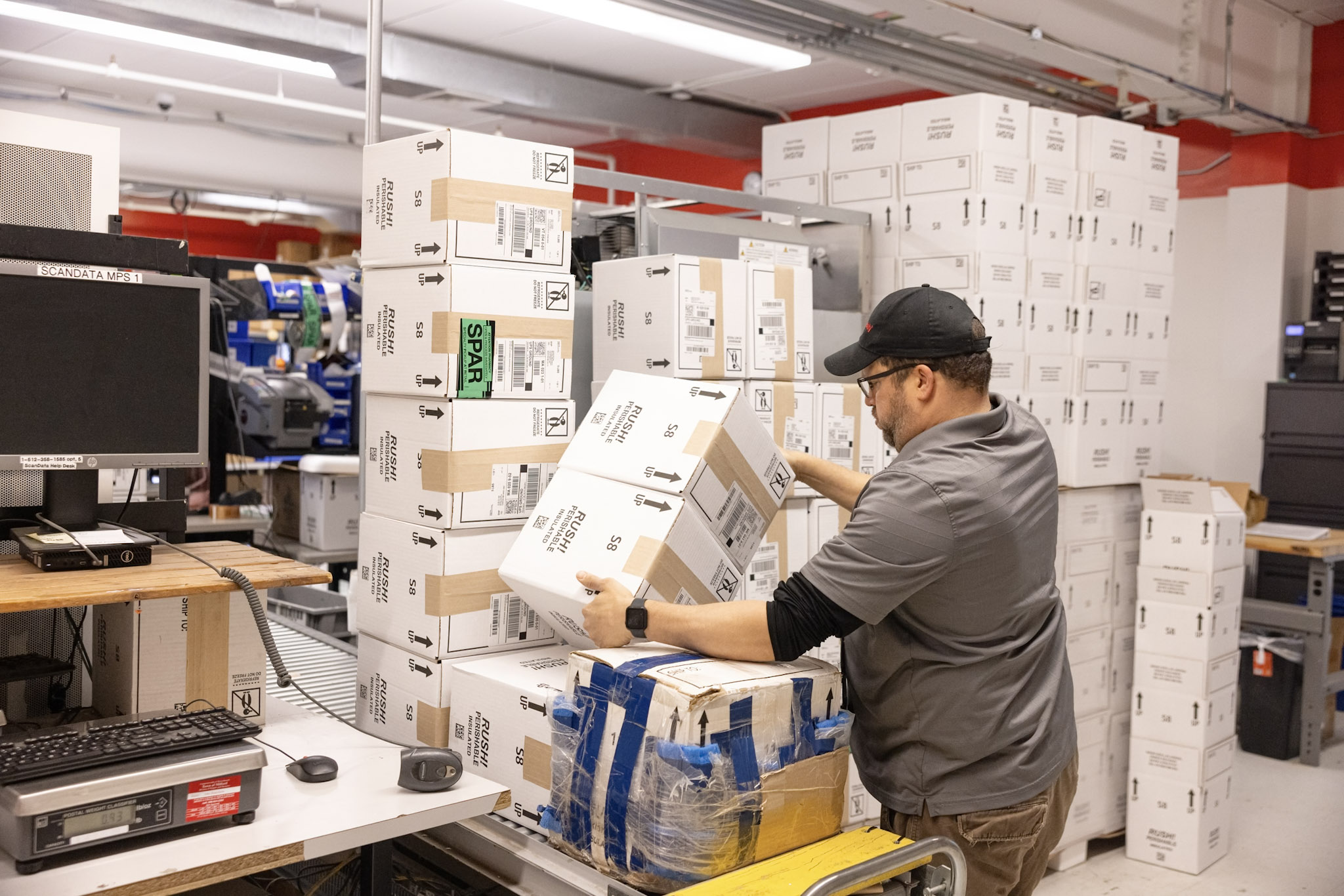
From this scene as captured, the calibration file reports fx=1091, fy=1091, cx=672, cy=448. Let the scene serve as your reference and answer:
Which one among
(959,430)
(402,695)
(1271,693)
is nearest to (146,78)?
(402,695)

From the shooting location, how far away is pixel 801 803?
1.63 m

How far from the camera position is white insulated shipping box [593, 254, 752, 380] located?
2.63 meters

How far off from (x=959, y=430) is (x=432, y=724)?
131cm

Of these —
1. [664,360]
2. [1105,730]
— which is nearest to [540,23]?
[664,360]

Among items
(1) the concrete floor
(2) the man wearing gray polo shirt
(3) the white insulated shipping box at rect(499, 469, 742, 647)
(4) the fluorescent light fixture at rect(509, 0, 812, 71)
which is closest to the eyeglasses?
(2) the man wearing gray polo shirt

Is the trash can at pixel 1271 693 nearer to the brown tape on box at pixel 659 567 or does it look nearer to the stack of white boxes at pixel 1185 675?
the stack of white boxes at pixel 1185 675

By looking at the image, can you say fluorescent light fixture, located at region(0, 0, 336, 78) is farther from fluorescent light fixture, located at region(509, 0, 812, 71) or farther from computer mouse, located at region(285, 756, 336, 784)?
computer mouse, located at region(285, 756, 336, 784)

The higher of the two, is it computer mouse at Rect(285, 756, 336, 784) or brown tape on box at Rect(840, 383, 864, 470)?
brown tape on box at Rect(840, 383, 864, 470)

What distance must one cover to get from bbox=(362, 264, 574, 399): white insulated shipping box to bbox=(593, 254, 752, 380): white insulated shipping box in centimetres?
24

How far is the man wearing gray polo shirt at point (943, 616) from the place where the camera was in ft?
5.40

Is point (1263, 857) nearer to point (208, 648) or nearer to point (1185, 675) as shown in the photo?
point (1185, 675)

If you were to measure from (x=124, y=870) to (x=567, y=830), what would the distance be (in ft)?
2.03

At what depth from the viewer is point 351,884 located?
2.24 meters

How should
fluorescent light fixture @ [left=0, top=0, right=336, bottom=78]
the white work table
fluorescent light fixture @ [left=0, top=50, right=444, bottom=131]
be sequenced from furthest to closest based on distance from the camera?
fluorescent light fixture @ [left=0, top=50, right=444, bottom=131], fluorescent light fixture @ [left=0, top=0, right=336, bottom=78], the white work table
